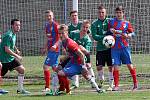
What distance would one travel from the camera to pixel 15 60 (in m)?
13.7

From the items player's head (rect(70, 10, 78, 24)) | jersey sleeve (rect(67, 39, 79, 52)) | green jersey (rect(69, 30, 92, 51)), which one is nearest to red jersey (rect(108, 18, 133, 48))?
green jersey (rect(69, 30, 92, 51))

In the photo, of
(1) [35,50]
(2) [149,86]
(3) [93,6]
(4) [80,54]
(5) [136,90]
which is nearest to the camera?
(4) [80,54]

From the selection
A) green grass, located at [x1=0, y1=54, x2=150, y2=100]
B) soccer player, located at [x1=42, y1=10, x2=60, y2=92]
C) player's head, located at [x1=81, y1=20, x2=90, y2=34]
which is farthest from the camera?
soccer player, located at [x1=42, y1=10, x2=60, y2=92]

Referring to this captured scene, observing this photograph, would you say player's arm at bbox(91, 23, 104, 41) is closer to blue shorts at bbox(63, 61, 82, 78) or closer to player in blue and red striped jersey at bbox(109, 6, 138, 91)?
player in blue and red striped jersey at bbox(109, 6, 138, 91)

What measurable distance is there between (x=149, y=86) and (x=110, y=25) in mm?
1951

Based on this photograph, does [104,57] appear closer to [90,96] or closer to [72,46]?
[72,46]

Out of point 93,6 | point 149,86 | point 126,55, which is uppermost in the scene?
point 93,6

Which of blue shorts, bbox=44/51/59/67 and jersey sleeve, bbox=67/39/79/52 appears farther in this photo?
blue shorts, bbox=44/51/59/67

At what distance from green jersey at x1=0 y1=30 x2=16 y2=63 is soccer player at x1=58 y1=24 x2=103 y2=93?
4.34ft

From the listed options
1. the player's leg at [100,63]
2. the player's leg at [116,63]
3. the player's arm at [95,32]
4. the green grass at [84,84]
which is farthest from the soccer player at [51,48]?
the player's leg at [116,63]

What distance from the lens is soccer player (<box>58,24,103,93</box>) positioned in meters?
12.7

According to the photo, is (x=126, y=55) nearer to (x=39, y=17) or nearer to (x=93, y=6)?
(x=93, y=6)

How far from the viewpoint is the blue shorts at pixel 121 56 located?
13914mm

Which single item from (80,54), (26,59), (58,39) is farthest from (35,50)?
(80,54)
